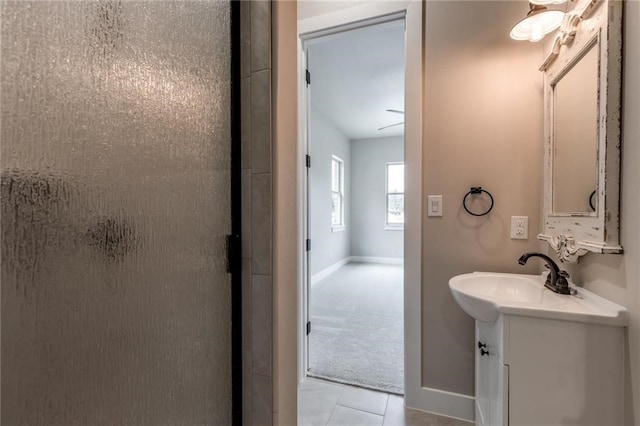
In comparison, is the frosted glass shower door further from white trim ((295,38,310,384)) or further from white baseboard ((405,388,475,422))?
white baseboard ((405,388,475,422))

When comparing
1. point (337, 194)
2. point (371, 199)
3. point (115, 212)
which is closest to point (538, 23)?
point (115, 212)

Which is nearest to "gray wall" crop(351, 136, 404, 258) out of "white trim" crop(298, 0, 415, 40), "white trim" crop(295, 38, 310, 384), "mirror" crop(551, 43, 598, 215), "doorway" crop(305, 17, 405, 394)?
"doorway" crop(305, 17, 405, 394)

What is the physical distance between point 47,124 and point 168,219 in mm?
281

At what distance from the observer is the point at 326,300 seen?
3.81 metres

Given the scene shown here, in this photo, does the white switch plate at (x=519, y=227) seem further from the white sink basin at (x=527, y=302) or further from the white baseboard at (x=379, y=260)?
the white baseboard at (x=379, y=260)

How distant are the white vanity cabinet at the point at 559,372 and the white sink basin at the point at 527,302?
0.10ft

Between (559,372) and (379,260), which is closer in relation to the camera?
(559,372)

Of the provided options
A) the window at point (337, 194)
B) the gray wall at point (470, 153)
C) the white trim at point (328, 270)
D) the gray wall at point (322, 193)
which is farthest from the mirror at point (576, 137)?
the window at point (337, 194)

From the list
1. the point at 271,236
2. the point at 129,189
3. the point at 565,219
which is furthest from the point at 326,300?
the point at 129,189

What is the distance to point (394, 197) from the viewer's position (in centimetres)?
628

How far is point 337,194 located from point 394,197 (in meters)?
1.26

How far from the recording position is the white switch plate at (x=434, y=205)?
5.63 ft

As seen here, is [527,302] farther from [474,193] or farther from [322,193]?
[322,193]

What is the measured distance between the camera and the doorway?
90.3 inches
